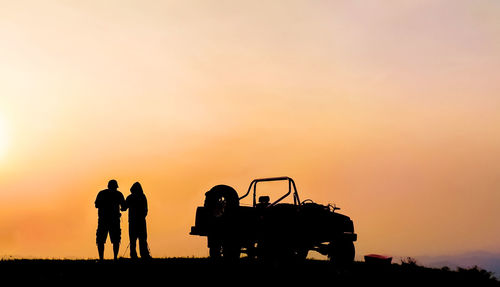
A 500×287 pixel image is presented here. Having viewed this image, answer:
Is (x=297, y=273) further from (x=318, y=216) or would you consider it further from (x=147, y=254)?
(x=147, y=254)

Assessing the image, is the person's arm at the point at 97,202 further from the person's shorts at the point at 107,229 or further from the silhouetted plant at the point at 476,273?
the silhouetted plant at the point at 476,273

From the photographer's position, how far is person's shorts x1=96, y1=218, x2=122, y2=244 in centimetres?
1689

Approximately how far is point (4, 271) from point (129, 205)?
5.26 meters

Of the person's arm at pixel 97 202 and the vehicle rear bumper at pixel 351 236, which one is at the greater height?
the person's arm at pixel 97 202

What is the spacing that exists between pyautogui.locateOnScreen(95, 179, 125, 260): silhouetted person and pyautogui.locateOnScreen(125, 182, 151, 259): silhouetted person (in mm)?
312

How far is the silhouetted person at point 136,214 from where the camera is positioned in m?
17.1

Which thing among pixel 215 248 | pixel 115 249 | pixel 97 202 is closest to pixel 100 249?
pixel 115 249

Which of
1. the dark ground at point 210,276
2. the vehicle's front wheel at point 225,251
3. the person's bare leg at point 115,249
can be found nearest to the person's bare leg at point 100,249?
the person's bare leg at point 115,249

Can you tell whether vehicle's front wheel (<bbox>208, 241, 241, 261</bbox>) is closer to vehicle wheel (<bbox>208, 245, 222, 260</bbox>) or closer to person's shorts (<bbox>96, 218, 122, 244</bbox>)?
vehicle wheel (<bbox>208, 245, 222, 260</bbox>)

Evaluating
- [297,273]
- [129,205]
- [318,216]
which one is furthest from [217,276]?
[129,205]

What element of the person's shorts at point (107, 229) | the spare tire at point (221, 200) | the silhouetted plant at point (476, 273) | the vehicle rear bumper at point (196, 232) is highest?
the spare tire at point (221, 200)

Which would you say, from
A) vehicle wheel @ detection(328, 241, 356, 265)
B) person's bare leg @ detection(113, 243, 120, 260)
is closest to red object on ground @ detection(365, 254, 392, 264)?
vehicle wheel @ detection(328, 241, 356, 265)

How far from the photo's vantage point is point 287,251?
15266 millimetres

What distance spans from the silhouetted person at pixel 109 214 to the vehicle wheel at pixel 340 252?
6673 mm
